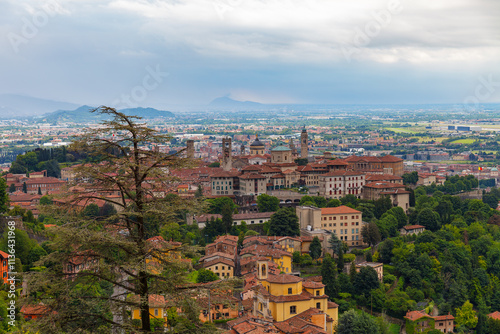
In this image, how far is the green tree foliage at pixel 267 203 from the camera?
4103 cm

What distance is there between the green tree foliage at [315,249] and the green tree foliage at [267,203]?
334 inches

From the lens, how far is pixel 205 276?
26.8 m

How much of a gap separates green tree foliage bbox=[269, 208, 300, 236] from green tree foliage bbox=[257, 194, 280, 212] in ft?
19.3

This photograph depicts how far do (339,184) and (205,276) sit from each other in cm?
2210

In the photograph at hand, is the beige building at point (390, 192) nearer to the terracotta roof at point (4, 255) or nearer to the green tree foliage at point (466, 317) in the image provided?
the green tree foliage at point (466, 317)

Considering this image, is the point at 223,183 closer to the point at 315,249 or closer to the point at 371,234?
the point at 371,234

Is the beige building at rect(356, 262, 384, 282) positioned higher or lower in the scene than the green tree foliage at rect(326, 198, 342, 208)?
lower

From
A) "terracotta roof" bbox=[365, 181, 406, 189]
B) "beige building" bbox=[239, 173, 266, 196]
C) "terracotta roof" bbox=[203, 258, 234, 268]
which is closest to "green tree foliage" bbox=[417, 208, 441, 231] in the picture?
"terracotta roof" bbox=[365, 181, 406, 189]

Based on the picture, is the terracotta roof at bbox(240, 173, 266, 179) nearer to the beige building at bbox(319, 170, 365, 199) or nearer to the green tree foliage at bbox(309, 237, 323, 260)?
the beige building at bbox(319, 170, 365, 199)

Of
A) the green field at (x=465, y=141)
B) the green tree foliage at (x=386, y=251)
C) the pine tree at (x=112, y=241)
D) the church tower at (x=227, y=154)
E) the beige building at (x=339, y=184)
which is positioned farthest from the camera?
the green field at (x=465, y=141)

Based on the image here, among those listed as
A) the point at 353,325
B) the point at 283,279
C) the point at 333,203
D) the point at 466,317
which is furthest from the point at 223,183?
the point at 353,325

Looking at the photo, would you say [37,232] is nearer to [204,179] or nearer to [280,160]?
[204,179]

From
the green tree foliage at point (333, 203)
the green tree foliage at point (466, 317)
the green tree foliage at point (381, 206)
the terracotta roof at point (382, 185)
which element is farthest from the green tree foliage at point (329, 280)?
the terracotta roof at point (382, 185)

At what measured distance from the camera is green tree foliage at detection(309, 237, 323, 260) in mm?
32469
